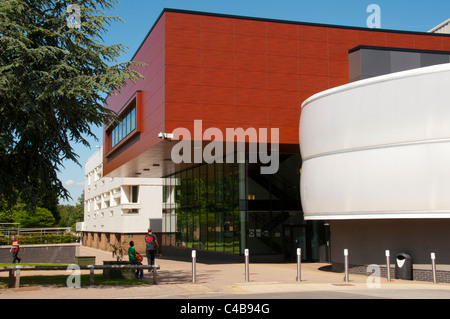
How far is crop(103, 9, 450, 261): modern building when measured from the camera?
24.6 meters

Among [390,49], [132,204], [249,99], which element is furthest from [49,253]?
[390,49]

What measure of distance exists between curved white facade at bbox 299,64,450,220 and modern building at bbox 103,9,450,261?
532mm

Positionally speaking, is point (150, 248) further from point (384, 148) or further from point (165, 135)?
point (384, 148)

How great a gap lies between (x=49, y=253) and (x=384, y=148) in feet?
75.3

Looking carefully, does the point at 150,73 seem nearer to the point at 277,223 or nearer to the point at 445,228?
the point at 277,223

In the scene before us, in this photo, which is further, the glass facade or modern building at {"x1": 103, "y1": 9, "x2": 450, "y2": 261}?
the glass facade

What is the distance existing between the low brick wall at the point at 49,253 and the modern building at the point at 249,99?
7039 mm

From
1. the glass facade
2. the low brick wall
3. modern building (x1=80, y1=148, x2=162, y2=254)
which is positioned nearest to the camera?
the glass facade

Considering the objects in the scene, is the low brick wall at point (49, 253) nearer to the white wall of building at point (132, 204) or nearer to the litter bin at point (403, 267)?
the white wall of building at point (132, 204)

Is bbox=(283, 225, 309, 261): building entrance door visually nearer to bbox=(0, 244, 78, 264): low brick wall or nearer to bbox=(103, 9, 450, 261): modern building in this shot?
bbox=(103, 9, 450, 261): modern building

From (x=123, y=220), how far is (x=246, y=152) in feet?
89.5

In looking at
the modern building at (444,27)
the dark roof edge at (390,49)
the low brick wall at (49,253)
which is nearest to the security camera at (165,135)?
the dark roof edge at (390,49)

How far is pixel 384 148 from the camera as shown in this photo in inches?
752

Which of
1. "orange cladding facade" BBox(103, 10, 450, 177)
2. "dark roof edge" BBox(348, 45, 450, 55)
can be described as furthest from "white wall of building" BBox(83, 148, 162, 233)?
"dark roof edge" BBox(348, 45, 450, 55)
